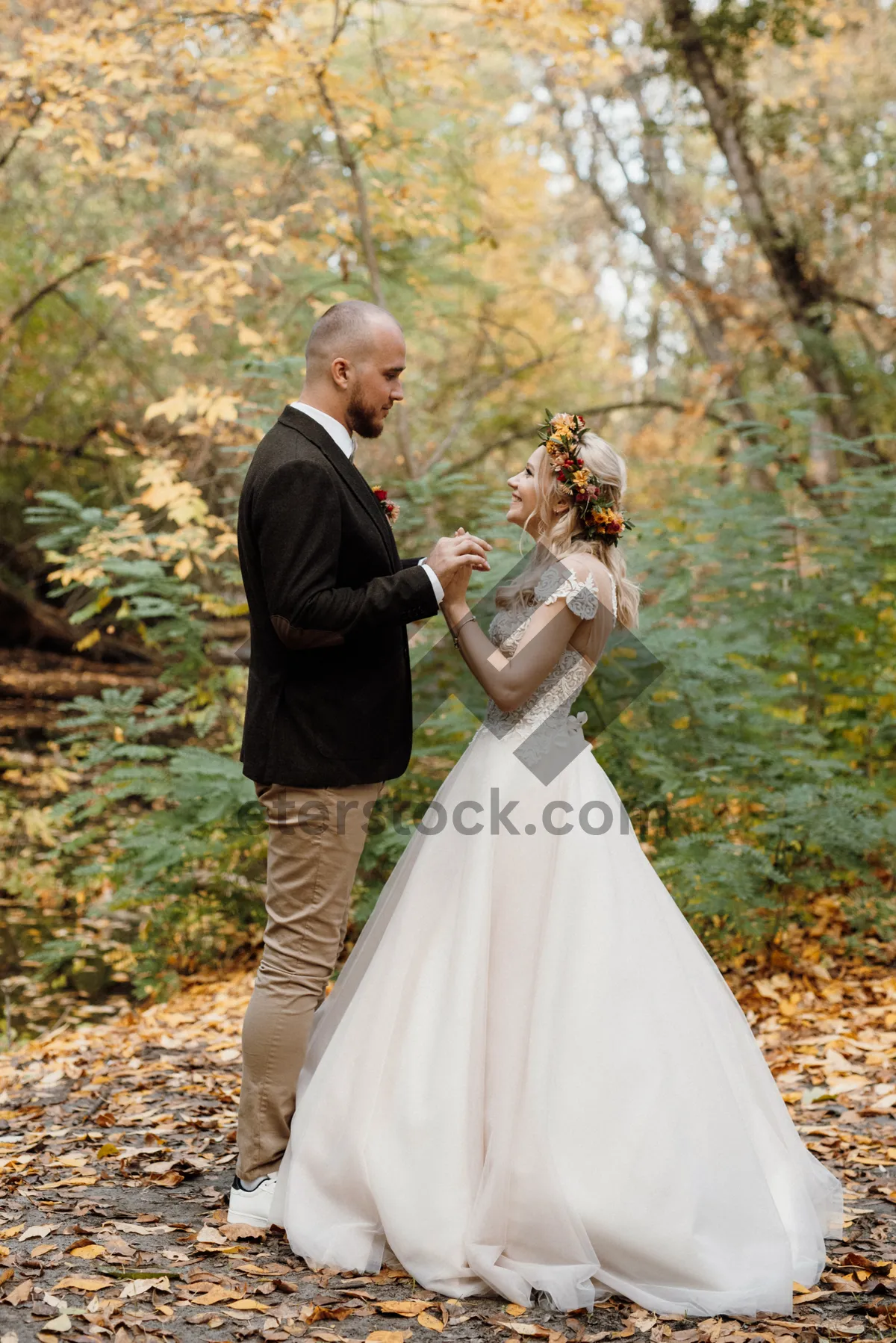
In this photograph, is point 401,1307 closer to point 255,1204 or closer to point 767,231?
point 255,1204

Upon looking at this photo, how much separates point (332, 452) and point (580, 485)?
736 mm

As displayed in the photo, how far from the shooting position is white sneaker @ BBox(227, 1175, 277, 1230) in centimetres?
326

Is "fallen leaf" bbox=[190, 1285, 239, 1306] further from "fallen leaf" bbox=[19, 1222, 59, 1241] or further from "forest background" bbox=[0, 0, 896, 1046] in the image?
"forest background" bbox=[0, 0, 896, 1046]

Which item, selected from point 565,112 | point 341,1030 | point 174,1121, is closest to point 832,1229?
point 341,1030

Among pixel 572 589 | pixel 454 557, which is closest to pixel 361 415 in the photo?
pixel 454 557

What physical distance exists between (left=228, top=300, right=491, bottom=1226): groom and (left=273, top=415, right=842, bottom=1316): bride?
5.9 inches

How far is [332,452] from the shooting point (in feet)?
10.7

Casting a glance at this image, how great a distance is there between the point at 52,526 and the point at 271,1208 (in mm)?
12584

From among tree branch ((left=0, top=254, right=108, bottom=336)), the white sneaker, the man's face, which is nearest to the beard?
the man's face

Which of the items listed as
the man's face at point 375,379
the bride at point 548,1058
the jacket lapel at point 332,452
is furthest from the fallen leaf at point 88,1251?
the man's face at point 375,379

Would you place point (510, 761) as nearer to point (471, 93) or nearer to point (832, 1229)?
point (832, 1229)

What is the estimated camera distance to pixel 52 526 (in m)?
14.5

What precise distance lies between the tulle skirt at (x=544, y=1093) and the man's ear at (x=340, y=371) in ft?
3.82

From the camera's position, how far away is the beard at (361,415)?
336 centimetres
